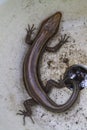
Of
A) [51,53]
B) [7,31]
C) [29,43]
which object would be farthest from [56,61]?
[7,31]

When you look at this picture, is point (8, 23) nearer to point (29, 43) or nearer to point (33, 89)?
point (29, 43)

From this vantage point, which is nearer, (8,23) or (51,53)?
(8,23)

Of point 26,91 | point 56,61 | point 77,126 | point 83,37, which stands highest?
point 83,37

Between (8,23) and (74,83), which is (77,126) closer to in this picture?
(74,83)

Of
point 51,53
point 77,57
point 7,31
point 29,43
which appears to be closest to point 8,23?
point 7,31

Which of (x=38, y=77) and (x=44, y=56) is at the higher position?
(x=44, y=56)

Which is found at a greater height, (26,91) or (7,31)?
(7,31)
